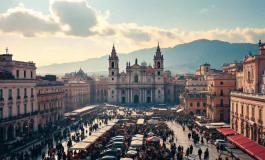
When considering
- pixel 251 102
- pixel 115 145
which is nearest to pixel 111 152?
pixel 115 145

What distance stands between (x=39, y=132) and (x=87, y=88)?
2183 inches

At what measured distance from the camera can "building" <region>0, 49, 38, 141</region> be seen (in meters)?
35.9

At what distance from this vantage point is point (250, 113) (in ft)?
109

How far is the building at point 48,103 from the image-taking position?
159ft

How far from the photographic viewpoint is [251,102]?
32.8m

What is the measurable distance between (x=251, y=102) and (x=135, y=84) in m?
69.2

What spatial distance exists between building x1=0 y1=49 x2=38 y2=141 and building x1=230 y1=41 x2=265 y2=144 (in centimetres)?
2937

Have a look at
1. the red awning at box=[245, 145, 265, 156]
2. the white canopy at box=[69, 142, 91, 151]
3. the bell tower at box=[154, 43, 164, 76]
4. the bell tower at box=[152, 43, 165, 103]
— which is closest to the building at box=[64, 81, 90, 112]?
the bell tower at box=[152, 43, 165, 103]

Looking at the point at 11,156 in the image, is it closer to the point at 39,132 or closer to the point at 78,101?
the point at 39,132

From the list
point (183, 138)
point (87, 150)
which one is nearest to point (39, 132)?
point (87, 150)

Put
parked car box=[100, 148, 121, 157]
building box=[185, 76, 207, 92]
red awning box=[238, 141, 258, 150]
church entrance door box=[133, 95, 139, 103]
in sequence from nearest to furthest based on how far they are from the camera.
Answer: parked car box=[100, 148, 121, 157], red awning box=[238, 141, 258, 150], building box=[185, 76, 207, 92], church entrance door box=[133, 95, 139, 103]

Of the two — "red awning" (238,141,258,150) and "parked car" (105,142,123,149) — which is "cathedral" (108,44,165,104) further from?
"red awning" (238,141,258,150)

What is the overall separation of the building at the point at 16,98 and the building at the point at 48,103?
381 cm

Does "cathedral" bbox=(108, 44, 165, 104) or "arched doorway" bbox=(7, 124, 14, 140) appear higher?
"cathedral" bbox=(108, 44, 165, 104)
